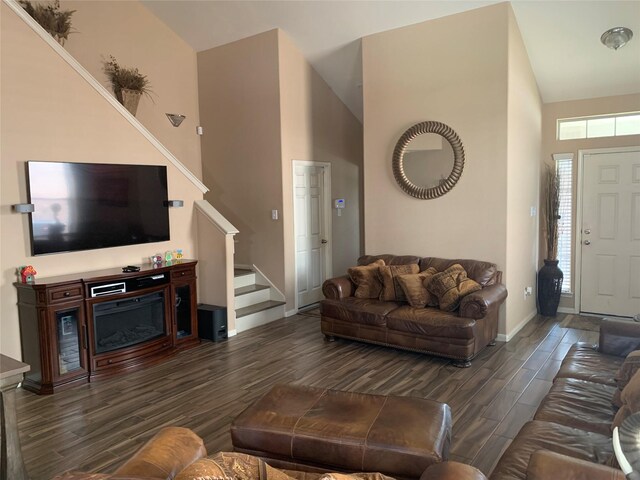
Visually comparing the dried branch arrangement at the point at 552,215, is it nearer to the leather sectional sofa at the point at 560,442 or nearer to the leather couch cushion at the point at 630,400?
the leather sectional sofa at the point at 560,442

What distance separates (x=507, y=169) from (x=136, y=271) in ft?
12.5

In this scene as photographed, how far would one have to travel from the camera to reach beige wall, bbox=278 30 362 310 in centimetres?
608

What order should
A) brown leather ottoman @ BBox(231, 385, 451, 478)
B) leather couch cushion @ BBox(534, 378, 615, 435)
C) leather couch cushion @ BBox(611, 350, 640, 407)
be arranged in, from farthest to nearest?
1. leather couch cushion @ BBox(611, 350, 640, 407)
2. leather couch cushion @ BBox(534, 378, 615, 435)
3. brown leather ottoman @ BBox(231, 385, 451, 478)

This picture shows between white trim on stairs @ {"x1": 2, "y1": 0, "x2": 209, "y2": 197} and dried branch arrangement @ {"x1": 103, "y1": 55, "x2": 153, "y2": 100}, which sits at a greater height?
dried branch arrangement @ {"x1": 103, "y1": 55, "x2": 153, "y2": 100}

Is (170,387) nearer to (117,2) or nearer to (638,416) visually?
(638,416)

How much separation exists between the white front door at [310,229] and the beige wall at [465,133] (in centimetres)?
105

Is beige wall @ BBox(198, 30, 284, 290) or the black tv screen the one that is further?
beige wall @ BBox(198, 30, 284, 290)

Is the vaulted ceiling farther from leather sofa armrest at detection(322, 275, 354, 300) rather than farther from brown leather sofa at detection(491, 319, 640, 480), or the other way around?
brown leather sofa at detection(491, 319, 640, 480)

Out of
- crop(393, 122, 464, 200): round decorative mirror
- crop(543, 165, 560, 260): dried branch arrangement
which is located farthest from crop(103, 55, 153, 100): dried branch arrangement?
crop(543, 165, 560, 260): dried branch arrangement

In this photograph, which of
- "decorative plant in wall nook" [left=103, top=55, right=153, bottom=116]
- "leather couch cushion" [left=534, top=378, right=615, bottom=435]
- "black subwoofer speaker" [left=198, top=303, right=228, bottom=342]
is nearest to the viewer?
"leather couch cushion" [left=534, top=378, right=615, bottom=435]

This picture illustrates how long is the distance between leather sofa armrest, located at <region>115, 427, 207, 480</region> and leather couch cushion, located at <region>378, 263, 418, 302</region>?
3282mm

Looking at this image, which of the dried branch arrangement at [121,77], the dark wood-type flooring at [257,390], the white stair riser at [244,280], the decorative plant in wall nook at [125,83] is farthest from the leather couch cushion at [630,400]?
the dried branch arrangement at [121,77]

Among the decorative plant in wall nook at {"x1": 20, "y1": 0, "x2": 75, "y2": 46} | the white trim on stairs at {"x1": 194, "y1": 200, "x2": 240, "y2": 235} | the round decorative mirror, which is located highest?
the decorative plant in wall nook at {"x1": 20, "y1": 0, "x2": 75, "y2": 46}

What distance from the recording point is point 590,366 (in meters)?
2.95
